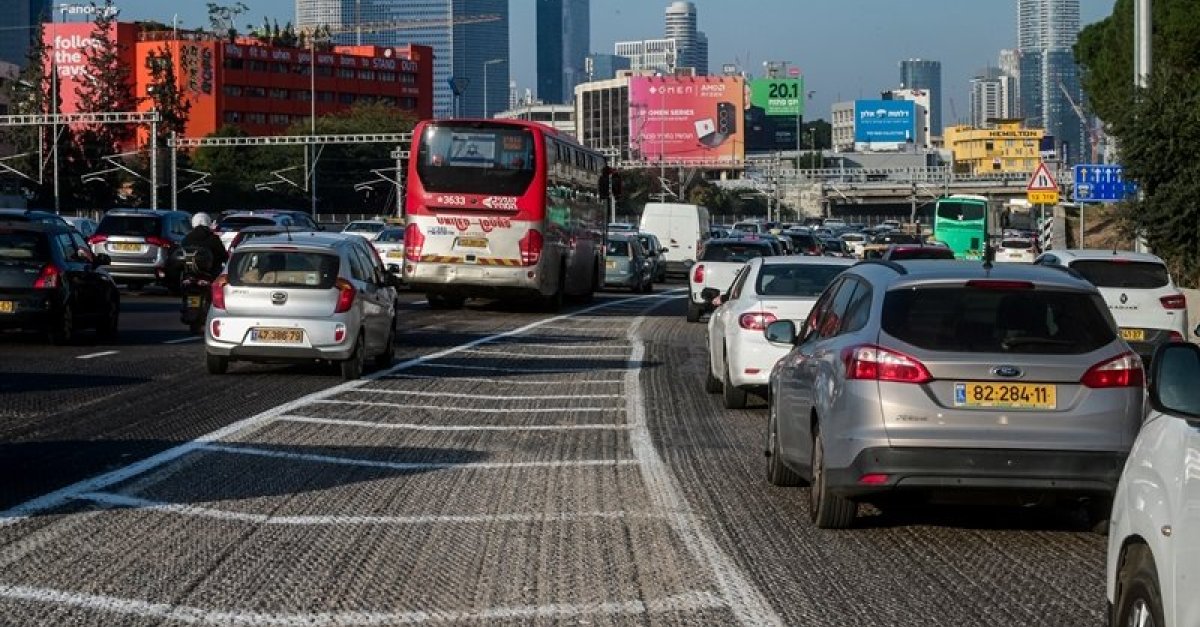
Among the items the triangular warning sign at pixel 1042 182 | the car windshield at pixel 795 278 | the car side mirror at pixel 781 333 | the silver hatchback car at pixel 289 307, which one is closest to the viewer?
the car side mirror at pixel 781 333

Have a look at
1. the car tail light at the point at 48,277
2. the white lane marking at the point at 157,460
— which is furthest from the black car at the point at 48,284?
the white lane marking at the point at 157,460

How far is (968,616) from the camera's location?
8023 mm

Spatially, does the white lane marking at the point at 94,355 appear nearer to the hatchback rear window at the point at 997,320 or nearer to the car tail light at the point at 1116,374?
the hatchback rear window at the point at 997,320

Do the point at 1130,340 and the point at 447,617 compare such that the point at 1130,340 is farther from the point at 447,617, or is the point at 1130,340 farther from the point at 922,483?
the point at 447,617

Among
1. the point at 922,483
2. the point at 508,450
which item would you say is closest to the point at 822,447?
the point at 922,483

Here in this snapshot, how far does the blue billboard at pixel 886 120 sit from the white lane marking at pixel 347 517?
183664 mm

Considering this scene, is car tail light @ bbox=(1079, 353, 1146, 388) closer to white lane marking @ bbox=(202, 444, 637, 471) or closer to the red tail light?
white lane marking @ bbox=(202, 444, 637, 471)

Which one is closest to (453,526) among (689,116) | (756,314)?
(756,314)

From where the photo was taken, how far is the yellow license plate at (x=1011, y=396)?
384 inches

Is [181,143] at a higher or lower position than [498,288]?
higher

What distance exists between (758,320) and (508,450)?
15.0 ft

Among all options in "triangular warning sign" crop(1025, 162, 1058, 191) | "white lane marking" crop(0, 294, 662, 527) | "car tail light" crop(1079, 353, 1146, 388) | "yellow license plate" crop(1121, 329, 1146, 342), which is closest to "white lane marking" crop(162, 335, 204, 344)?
"white lane marking" crop(0, 294, 662, 527)

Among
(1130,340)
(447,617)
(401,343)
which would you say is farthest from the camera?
(401,343)

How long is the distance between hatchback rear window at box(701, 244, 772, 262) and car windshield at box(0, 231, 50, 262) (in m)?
15.4
